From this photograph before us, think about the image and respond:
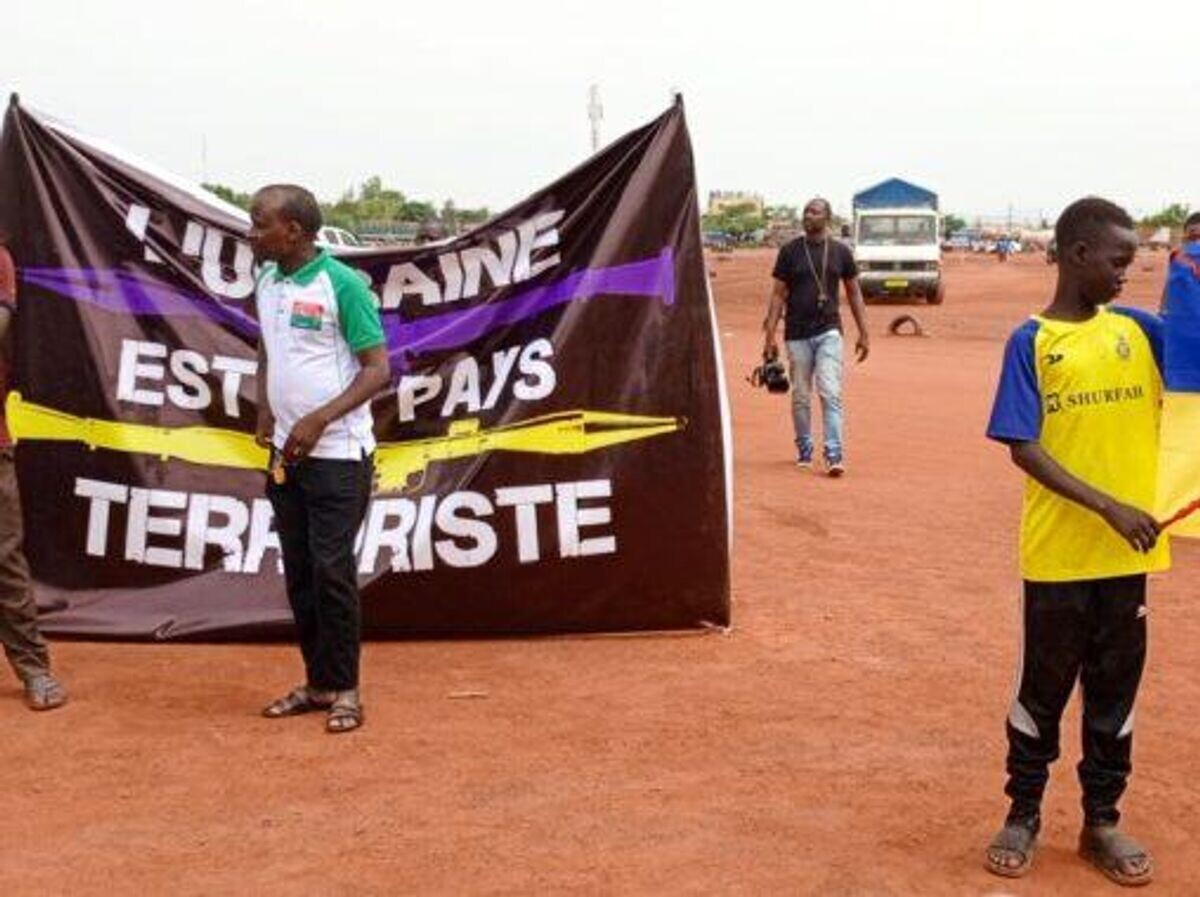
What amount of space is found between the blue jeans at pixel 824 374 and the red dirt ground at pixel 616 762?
8.12ft

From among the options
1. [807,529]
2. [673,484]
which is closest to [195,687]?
[673,484]

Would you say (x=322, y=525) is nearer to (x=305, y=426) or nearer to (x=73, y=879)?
(x=305, y=426)

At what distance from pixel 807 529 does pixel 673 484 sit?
7.47 ft

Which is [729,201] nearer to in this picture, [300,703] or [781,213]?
[781,213]

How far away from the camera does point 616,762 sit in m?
4.30

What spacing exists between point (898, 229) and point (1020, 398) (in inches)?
1174

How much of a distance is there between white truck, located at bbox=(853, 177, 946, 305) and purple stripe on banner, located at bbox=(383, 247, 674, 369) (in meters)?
26.6

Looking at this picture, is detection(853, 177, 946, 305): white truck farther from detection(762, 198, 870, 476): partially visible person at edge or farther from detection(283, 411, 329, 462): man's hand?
detection(283, 411, 329, 462): man's hand

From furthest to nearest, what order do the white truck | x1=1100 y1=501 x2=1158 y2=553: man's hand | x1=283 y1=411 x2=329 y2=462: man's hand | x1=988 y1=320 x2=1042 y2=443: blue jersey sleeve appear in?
the white truck, x1=283 y1=411 x2=329 y2=462: man's hand, x1=988 y1=320 x2=1042 y2=443: blue jersey sleeve, x1=1100 y1=501 x2=1158 y2=553: man's hand

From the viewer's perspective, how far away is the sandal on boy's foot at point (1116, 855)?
11.3 feet

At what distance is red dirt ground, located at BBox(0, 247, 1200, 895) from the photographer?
3.55 m

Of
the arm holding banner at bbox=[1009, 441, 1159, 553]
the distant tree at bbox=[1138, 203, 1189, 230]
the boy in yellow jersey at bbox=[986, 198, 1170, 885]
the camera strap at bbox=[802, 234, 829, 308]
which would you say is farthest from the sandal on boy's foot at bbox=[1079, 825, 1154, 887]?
the distant tree at bbox=[1138, 203, 1189, 230]

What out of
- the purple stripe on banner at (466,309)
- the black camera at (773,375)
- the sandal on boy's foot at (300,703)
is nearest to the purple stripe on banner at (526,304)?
the purple stripe on banner at (466,309)

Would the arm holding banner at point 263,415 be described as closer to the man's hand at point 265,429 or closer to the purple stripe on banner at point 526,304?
the man's hand at point 265,429
